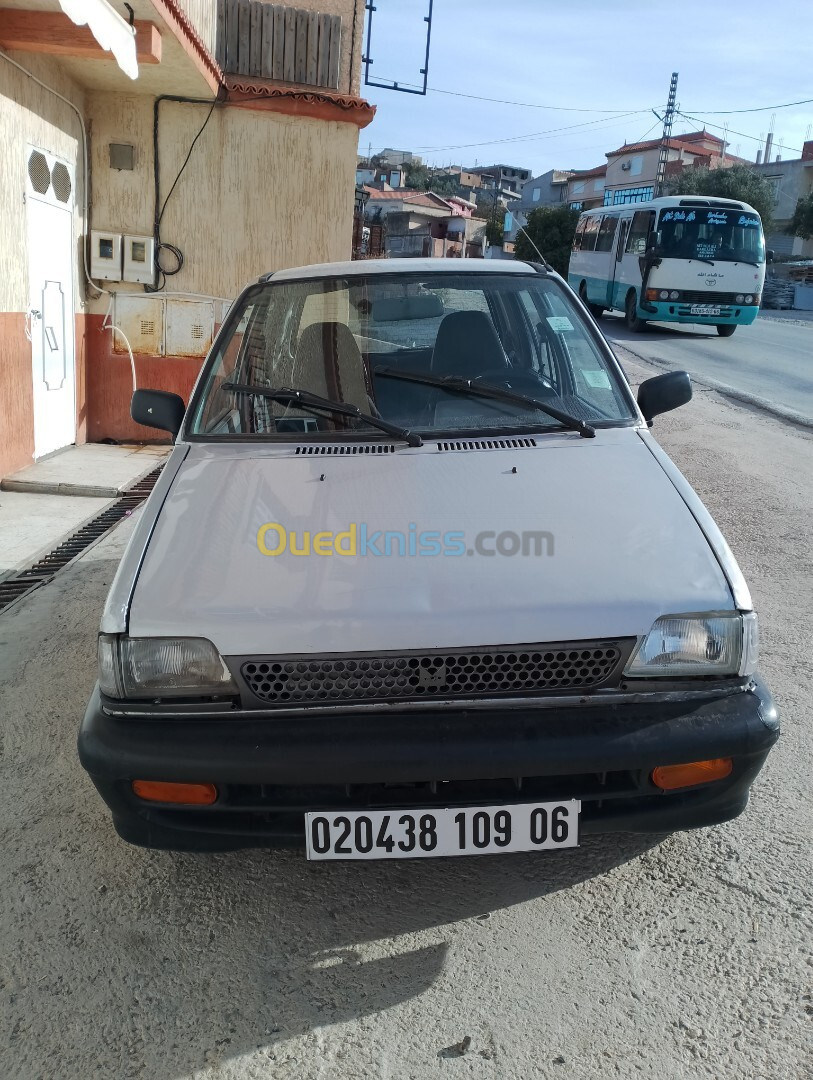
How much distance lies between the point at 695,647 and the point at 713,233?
63.3ft

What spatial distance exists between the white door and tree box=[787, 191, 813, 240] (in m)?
53.1

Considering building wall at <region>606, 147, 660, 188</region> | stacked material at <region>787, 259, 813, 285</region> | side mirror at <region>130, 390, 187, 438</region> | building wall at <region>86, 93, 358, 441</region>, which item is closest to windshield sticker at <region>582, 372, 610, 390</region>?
side mirror at <region>130, 390, 187, 438</region>

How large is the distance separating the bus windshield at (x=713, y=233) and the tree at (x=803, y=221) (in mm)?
37820

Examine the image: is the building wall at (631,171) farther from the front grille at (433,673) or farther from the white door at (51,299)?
the front grille at (433,673)

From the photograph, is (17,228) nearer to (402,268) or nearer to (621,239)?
(402,268)

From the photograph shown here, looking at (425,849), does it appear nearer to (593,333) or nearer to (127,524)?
(593,333)

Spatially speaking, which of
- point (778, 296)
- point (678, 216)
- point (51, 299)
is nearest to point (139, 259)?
point (51, 299)

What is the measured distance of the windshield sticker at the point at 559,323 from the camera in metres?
3.61

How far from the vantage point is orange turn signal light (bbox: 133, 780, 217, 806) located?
2.27 metres

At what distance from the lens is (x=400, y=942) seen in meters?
2.39

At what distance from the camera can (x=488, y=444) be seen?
3055 mm

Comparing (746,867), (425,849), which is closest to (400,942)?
(425,849)

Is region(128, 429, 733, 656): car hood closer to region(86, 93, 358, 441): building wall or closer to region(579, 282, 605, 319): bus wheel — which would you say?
region(86, 93, 358, 441): building wall

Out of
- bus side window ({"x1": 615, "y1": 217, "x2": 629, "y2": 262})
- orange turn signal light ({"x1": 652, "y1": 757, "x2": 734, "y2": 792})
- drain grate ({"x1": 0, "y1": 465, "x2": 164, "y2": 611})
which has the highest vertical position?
bus side window ({"x1": 615, "y1": 217, "x2": 629, "y2": 262})
